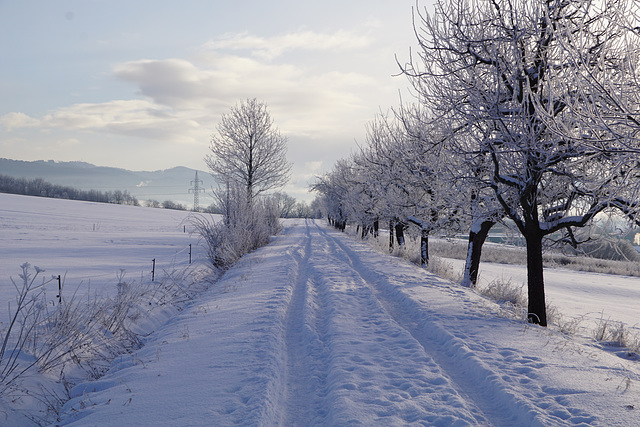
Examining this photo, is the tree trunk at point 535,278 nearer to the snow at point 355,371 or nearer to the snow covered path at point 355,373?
the snow at point 355,371

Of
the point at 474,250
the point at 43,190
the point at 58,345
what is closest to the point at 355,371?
Answer: the point at 58,345

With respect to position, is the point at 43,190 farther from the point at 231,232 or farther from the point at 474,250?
the point at 474,250

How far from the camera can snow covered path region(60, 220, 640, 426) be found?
11.8 ft

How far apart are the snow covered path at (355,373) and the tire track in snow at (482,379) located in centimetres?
2

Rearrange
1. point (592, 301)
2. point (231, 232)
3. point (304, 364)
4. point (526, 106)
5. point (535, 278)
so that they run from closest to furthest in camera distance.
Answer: point (304, 364)
point (526, 106)
point (535, 278)
point (592, 301)
point (231, 232)

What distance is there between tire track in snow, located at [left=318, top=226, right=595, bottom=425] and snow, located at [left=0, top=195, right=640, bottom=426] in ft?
0.06

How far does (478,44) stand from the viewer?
745 centimetres

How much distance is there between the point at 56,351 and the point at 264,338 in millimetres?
2900

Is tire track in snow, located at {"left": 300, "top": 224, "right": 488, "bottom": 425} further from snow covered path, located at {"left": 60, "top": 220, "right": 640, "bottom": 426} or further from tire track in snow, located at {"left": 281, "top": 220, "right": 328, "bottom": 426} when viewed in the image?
tire track in snow, located at {"left": 281, "top": 220, "right": 328, "bottom": 426}

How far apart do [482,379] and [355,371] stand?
147cm

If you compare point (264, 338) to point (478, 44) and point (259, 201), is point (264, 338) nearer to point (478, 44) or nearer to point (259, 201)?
point (478, 44)

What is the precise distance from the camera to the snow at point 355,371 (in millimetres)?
3602

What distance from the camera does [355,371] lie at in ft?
15.0

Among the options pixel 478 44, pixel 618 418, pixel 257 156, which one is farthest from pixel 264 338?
pixel 257 156
